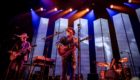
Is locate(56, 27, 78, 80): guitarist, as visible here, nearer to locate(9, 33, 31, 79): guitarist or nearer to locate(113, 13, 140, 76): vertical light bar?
locate(9, 33, 31, 79): guitarist

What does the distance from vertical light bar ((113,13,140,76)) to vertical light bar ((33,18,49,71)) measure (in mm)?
6359

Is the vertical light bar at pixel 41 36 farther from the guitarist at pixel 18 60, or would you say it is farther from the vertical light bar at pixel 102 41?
the vertical light bar at pixel 102 41

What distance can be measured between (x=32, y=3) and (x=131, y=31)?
817cm

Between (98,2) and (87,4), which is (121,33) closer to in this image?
(98,2)

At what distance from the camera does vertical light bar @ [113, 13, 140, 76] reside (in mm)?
6804

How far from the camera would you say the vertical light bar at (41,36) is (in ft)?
24.5

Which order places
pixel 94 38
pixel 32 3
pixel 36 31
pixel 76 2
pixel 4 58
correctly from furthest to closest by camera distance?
pixel 36 31 < pixel 94 38 < pixel 76 2 < pixel 32 3 < pixel 4 58

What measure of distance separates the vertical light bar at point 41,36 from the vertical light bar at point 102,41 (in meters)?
4.51

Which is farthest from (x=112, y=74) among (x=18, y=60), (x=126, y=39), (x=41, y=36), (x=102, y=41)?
(x=41, y=36)

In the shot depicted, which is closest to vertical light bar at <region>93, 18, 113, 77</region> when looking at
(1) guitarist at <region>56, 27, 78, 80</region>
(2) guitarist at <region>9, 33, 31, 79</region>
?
(1) guitarist at <region>56, 27, 78, 80</region>

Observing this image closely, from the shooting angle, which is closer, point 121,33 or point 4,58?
point 4,58

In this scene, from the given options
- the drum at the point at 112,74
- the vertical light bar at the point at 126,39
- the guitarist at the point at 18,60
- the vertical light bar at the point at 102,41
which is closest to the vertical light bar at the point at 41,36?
the guitarist at the point at 18,60

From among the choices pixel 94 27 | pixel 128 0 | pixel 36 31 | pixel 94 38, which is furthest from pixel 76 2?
pixel 36 31

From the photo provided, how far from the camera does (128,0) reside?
21.6 ft
